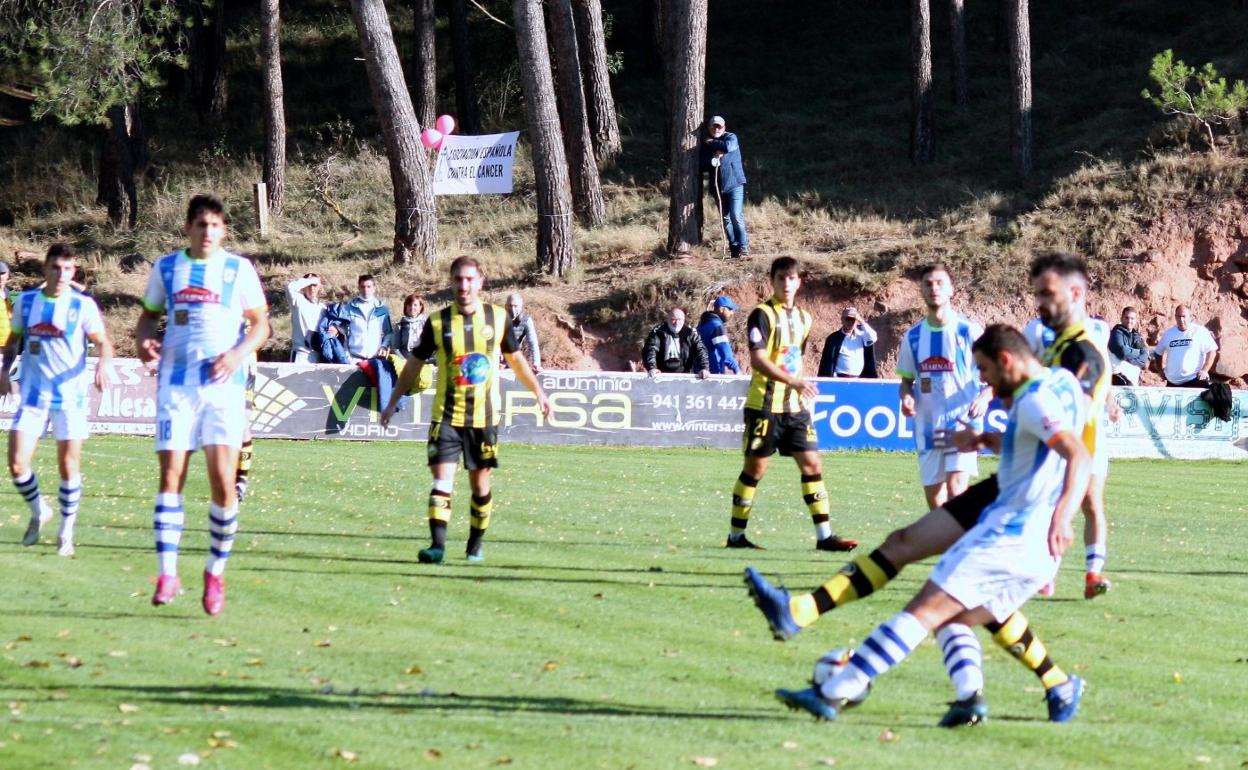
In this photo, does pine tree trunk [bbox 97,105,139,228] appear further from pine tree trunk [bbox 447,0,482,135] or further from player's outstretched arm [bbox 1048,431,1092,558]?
player's outstretched arm [bbox 1048,431,1092,558]

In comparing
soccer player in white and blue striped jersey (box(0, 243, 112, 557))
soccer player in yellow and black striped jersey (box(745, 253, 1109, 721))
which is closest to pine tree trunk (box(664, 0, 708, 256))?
soccer player in white and blue striped jersey (box(0, 243, 112, 557))

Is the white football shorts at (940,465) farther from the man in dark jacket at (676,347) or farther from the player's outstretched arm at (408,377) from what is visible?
the man in dark jacket at (676,347)

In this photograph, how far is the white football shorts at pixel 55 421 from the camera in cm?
1197

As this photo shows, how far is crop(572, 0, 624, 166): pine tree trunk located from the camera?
39156 millimetres

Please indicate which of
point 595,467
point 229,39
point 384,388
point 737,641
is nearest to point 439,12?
point 229,39

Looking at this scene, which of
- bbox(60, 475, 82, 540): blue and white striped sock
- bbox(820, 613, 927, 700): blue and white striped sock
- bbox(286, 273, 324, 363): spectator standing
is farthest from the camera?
bbox(286, 273, 324, 363): spectator standing

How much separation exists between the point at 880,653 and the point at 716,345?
19436 mm

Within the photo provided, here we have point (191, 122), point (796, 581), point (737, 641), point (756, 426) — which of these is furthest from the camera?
point (191, 122)

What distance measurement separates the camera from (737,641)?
363 inches

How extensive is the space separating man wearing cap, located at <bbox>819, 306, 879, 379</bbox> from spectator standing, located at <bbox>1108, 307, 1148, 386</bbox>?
382cm

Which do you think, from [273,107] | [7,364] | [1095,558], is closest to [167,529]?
[7,364]

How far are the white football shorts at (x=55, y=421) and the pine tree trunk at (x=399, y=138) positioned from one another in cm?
2107

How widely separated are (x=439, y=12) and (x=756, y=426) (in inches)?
1762

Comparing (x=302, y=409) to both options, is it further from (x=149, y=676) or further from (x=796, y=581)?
(x=149, y=676)
